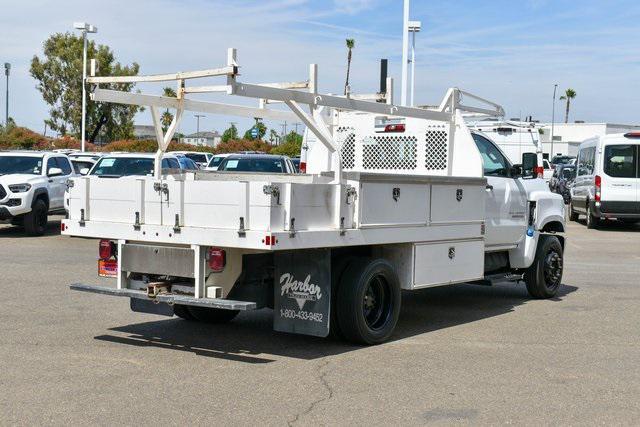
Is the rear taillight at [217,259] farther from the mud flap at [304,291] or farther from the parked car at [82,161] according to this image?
the parked car at [82,161]

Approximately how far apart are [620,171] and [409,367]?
17.8 meters

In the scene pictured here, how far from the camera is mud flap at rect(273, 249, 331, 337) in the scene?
322 inches

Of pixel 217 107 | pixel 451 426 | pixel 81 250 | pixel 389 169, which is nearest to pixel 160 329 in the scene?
pixel 217 107

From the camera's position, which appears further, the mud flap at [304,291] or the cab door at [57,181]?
the cab door at [57,181]

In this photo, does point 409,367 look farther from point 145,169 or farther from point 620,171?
point 620,171

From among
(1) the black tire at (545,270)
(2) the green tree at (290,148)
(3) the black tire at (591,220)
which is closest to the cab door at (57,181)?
(1) the black tire at (545,270)

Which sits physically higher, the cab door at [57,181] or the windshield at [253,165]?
the windshield at [253,165]

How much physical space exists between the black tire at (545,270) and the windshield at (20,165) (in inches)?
515

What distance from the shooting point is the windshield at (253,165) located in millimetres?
21922

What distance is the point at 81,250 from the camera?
17.3 m

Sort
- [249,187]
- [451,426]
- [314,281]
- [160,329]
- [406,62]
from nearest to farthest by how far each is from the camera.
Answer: [451,426] → [249,187] → [314,281] → [160,329] → [406,62]

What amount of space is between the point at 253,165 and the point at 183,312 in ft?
41.0

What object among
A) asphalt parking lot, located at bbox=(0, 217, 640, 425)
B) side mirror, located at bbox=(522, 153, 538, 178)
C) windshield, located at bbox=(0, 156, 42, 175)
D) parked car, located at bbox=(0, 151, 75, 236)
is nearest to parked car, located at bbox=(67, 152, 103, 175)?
parked car, located at bbox=(0, 151, 75, 236)

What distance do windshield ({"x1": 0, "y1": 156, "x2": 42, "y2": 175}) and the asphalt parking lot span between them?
951cm
